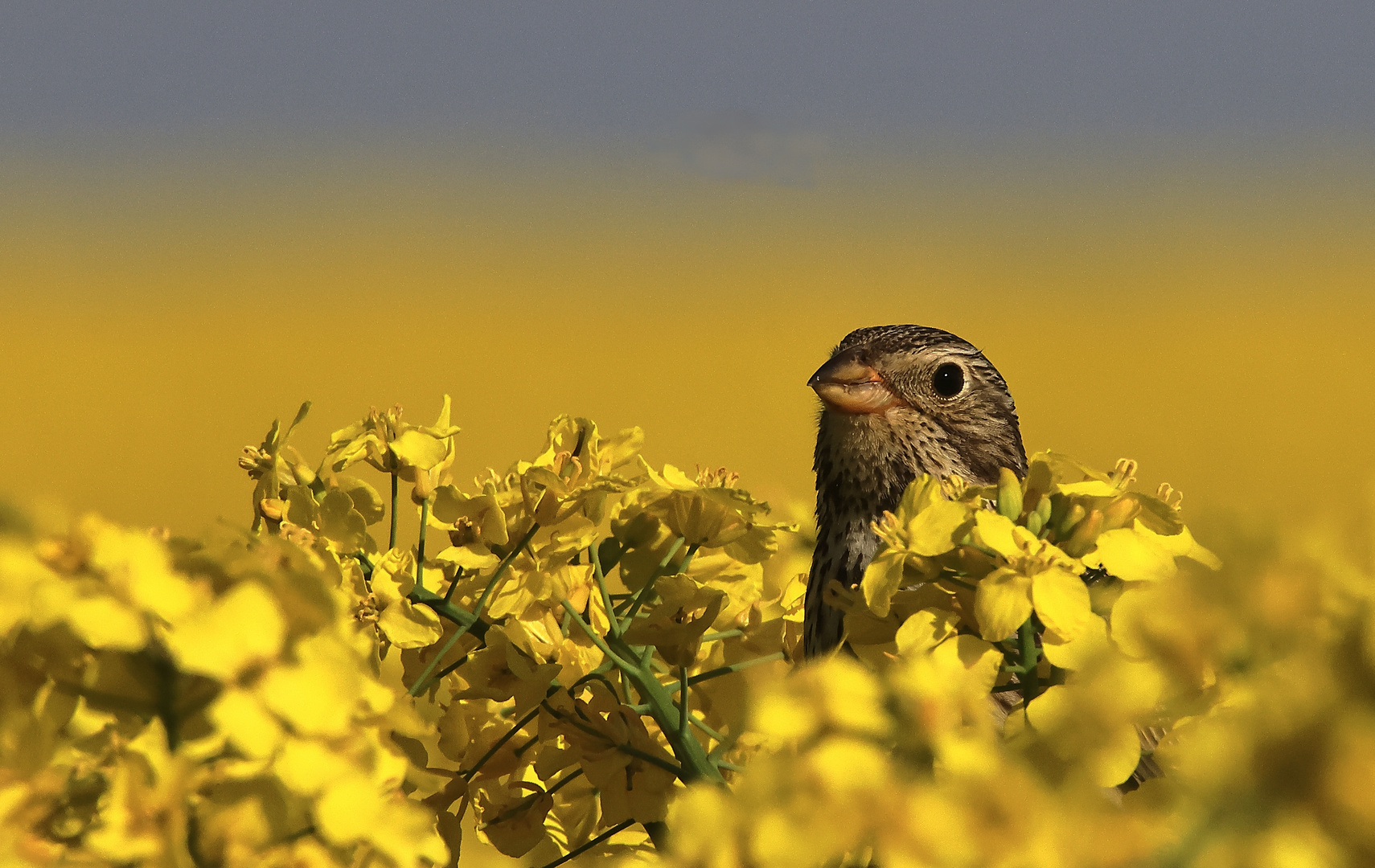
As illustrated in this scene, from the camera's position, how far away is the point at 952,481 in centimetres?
204

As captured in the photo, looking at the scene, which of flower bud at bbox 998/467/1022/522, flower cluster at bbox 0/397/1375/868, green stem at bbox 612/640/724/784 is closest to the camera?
flower cluster at bbox 0/397/1375/868

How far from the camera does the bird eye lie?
3.53m

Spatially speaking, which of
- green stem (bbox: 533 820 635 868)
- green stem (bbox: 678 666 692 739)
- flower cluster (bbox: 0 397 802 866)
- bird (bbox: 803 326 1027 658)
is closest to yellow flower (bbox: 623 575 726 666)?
flower cluster (bbox: 0 397 802 866)

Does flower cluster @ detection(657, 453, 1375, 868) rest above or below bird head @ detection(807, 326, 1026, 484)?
above

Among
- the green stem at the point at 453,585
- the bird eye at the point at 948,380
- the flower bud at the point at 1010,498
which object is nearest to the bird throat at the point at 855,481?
the bird eye at the point at 948,380

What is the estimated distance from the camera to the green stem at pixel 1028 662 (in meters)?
1.62

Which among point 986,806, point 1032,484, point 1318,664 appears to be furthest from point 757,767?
point 1032,484

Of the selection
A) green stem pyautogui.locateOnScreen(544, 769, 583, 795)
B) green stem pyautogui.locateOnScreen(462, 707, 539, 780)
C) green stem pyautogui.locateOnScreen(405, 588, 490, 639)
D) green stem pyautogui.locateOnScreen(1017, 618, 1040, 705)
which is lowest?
green stem pyautogui.locateOnScreen(544, 769, 583, 795)

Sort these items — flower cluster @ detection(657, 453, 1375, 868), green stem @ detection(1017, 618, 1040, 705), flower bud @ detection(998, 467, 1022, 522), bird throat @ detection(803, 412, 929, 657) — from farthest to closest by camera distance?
bird throat @ detection(803, 412, 929, 657), flower bud @ detection(998, 467, 1022, 522), green stem @ detection(1017, 618, 1040, 705), flower cluster @ detection(657, 453, 1375, 868)

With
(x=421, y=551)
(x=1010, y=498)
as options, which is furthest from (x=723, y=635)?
(x=1010, y=498)

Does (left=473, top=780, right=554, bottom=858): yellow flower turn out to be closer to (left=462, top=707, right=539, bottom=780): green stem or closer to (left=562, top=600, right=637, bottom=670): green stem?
(left=462, top=707, right=539, bottom=780): green stem

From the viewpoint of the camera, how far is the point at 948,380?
3557 millimetres

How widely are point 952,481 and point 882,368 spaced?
146cm

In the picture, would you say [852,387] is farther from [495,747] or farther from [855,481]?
[495,747]
